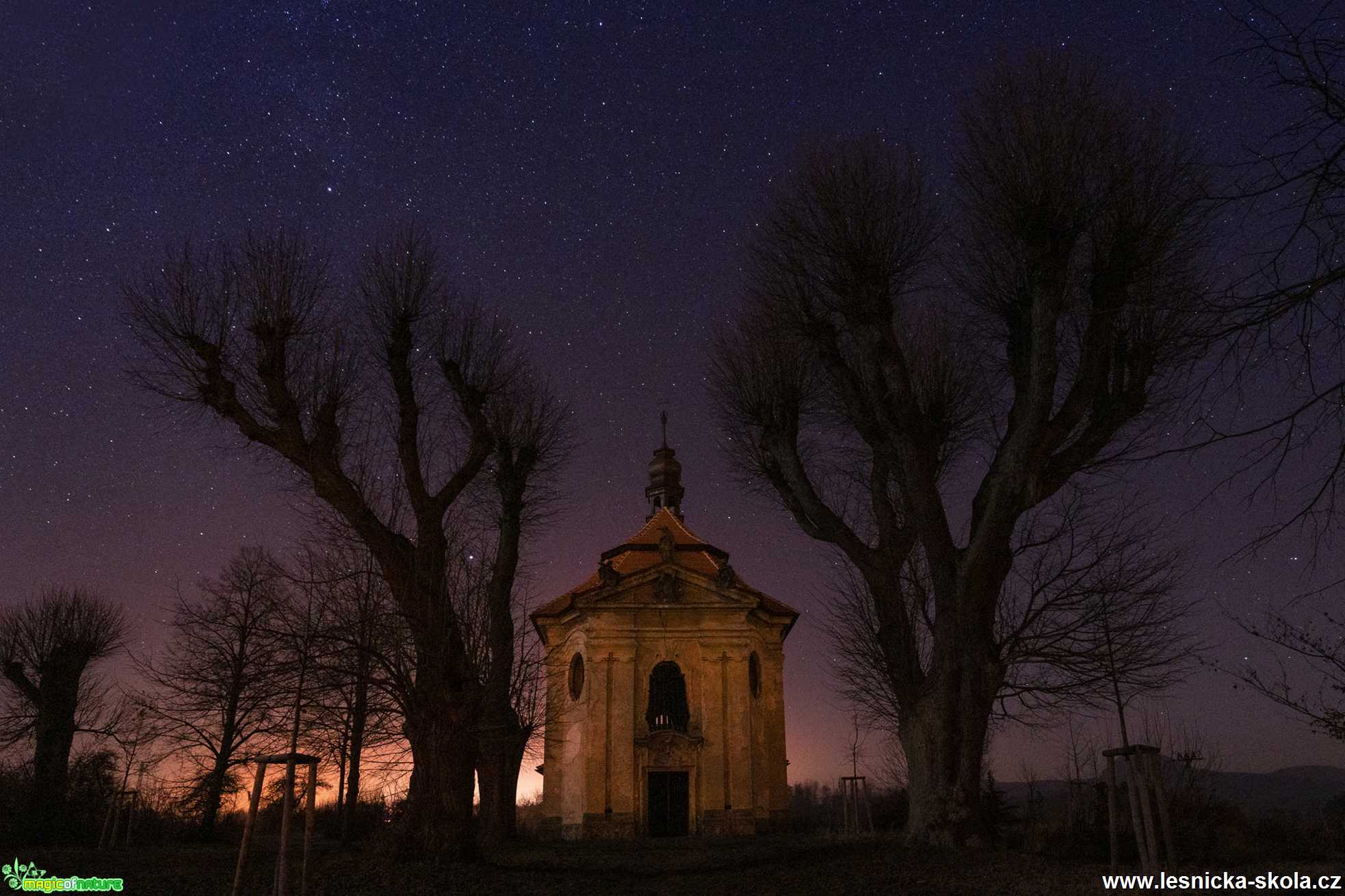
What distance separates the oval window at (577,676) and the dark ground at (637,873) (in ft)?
52.0

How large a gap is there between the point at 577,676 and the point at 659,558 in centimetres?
593

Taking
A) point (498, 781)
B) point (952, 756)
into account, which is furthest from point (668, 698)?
point (952, 756)

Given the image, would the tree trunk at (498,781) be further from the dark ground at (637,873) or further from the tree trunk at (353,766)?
the dark ground at (637,873)

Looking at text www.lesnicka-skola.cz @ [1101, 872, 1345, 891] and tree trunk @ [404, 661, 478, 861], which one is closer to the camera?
text www.lesnicka-skola.cz @ [1101, 872, 1345, 891]

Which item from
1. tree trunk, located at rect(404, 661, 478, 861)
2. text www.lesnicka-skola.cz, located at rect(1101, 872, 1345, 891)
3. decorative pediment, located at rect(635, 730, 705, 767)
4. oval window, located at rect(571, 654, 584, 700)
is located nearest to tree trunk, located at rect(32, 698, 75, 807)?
oval window, located at rect(571, 654, 584, 700)

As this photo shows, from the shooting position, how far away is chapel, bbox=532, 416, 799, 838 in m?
31.8

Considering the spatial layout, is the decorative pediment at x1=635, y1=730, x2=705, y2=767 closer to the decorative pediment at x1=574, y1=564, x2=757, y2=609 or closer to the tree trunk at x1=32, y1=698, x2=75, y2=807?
the decorative pediment at x1=574, y1=564, x2=757, y2=609

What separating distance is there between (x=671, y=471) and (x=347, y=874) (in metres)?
32.5

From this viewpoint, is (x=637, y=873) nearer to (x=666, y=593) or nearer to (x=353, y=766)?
(x=353, y=766)

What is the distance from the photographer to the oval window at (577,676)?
111ft

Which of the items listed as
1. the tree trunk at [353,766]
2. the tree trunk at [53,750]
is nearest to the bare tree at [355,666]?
the tree trunk at [353,766]

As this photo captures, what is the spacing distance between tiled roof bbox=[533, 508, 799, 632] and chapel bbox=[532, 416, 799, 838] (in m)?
0.40

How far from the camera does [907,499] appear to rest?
1480cm

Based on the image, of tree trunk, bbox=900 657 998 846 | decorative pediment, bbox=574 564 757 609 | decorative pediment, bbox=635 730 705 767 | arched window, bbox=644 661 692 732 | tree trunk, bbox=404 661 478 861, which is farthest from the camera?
decorative pediment, bbox=574 564 757 609
